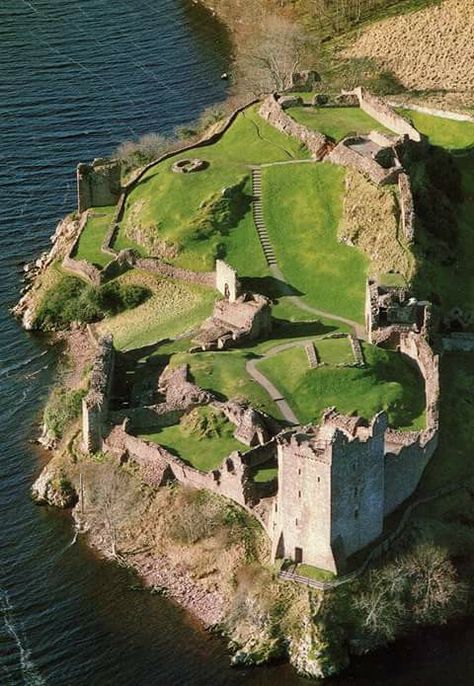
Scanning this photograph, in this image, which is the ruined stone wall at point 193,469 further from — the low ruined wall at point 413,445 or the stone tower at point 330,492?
the low ruined wall at point 413,445

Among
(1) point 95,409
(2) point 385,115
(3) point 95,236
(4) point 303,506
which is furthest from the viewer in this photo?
(2) point 385,115

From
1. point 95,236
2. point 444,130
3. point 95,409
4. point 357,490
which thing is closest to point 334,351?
point 95,409

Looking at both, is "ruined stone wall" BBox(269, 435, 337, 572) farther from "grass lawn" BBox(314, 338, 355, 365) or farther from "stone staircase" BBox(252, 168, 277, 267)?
"stone staircase" BBox(252, 168, 277, 267)

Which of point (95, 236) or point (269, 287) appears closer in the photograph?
point (269, 287)

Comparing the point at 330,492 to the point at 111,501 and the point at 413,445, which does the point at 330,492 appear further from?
the point at 111,501

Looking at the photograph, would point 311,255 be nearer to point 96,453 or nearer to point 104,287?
point 104,287

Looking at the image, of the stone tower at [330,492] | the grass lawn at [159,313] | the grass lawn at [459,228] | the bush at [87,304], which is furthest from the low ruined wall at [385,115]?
the stone tower at [330,492]

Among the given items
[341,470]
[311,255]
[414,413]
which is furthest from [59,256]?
[341,470]

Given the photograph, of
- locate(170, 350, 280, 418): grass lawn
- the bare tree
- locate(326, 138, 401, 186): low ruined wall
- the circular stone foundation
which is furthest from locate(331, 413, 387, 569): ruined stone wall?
the circular stone foundation
